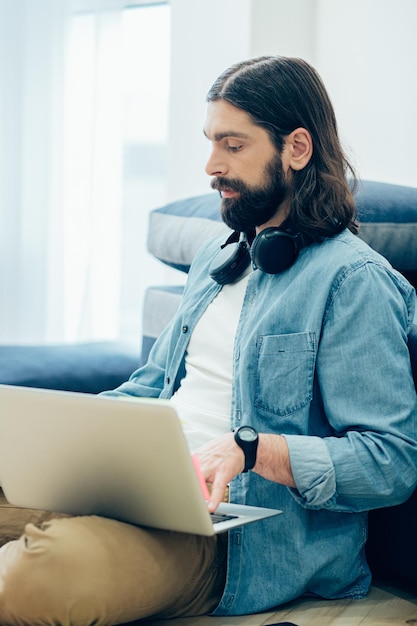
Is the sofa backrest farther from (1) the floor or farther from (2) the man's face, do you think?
(1) the floor

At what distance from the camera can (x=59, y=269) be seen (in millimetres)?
3727

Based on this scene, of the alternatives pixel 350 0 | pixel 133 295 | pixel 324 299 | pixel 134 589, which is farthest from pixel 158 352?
pixel 133 295

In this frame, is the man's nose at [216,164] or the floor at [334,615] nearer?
the floor at [334,615]

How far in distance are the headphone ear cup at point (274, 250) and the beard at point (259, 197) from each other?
0.19 ft

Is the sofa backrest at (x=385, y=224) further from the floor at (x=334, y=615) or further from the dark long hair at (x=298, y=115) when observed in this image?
the floor at (x=334, y=615)

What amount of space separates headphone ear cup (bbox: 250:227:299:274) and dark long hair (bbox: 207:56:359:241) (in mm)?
36

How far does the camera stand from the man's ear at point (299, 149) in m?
1.47

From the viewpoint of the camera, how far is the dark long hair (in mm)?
1453

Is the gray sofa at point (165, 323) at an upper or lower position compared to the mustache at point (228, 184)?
lower

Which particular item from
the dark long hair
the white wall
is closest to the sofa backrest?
the dark long hair

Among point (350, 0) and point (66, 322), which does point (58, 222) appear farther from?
point (350, 0)

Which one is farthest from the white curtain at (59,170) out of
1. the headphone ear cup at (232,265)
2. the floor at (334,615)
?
the floor at (334,615)

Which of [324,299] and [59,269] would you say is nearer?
[324,299]

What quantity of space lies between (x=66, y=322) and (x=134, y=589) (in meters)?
2.57
